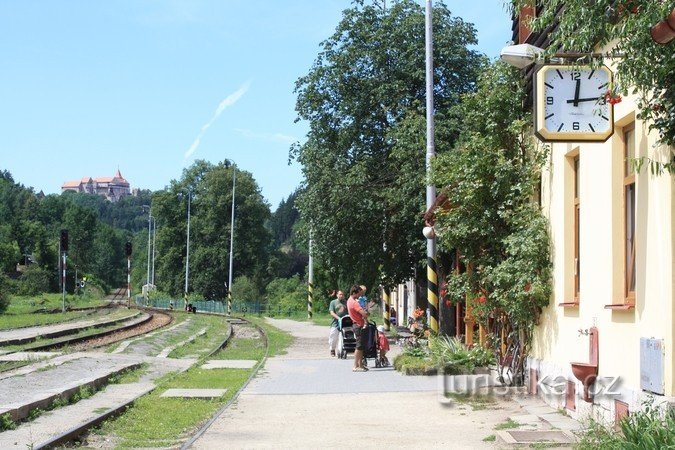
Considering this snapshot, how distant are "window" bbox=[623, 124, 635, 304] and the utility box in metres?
0.94

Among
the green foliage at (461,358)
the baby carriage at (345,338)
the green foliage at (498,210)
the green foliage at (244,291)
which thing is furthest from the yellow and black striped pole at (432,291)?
the green foliage at (244,291)

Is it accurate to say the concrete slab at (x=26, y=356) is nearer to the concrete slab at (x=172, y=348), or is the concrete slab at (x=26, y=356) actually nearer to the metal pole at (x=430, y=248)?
the concrete slab at (x=172, y=348)

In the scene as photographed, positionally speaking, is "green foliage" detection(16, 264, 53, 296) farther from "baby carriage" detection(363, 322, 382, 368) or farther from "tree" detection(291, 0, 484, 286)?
"baby carriage" detection(363, 322, 382, 368)

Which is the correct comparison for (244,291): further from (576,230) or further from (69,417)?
(576,230)

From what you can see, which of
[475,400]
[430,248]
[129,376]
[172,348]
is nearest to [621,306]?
[475,400]

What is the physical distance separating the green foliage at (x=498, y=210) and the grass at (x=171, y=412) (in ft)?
13.8

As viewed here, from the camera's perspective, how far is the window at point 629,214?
998 centimetres

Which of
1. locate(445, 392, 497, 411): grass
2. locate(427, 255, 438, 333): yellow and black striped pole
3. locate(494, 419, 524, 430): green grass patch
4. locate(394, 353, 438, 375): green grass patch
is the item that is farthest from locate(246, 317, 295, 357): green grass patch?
locate(494, 419, 524, 430): green grass patch

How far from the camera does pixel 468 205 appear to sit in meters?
15.6

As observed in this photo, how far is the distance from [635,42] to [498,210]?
7.99 metres

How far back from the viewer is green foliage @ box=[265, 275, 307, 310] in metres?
75.3

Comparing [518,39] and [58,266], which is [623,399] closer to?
[518,39]

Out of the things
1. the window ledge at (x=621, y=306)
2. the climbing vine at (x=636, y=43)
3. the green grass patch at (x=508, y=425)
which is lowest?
the green grass patch at (x=508, y=425)

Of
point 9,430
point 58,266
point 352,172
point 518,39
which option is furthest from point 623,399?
point 58,266
